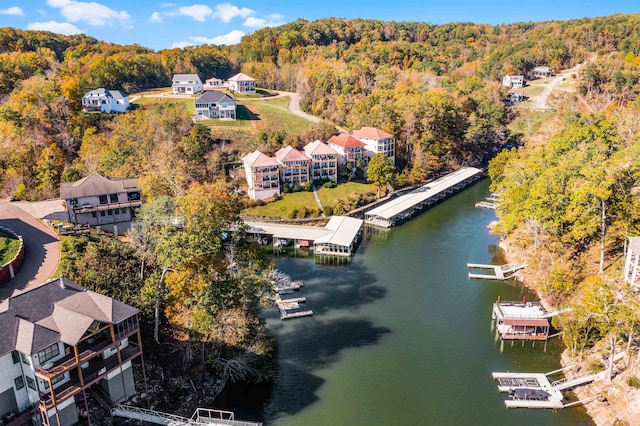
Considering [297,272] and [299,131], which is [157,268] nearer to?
[297,272]

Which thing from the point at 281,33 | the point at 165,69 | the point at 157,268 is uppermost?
the point at 281,33

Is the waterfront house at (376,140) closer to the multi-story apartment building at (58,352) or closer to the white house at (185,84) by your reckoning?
the white house at (185,84)

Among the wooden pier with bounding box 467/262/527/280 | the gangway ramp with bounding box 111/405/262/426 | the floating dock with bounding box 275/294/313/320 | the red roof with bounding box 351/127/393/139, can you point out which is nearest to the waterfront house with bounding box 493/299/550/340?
the wooden pier with bounding box 467/262/527/280

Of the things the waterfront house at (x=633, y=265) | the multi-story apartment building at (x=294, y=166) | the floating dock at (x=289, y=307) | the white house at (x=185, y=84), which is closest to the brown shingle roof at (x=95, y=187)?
the floating dock at (x=289, y=307)


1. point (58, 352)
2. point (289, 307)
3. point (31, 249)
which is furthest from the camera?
point (289, 307)

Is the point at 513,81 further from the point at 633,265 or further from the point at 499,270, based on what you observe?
the point at 633,265

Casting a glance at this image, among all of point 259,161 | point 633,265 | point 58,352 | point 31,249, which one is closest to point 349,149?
point 259,161

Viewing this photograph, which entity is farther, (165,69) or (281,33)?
(281,33)

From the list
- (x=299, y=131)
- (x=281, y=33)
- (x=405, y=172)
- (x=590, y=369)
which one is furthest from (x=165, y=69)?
(x=590, y=369)
